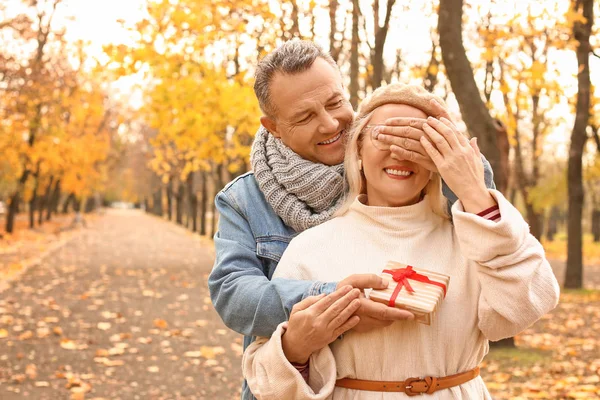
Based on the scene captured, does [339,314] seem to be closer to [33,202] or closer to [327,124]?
[327,124]

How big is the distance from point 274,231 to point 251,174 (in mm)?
352

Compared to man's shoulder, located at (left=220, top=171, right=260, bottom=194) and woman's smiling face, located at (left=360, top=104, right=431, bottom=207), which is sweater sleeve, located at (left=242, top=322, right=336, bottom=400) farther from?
man's shoulder, located at (left=220, top=171, right=260, bottom=194)

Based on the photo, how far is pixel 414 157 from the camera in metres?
2.01

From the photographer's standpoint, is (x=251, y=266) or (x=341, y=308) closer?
(x=341, y=308)

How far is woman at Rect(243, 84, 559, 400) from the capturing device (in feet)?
6.22

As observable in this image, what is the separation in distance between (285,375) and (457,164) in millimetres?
814

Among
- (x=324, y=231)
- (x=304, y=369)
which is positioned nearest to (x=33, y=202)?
(x=324, y=231)

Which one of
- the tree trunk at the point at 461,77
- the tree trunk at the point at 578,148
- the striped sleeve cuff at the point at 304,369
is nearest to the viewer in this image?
the striped sleeve cuff at the point at 304,369

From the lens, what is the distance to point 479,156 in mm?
2029

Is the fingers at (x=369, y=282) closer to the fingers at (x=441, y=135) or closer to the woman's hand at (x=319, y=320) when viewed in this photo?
the woman's hand at (x=319, y=320)

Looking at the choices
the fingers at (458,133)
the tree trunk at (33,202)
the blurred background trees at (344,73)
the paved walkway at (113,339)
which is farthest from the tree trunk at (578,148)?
the tree trunk at (33,202)

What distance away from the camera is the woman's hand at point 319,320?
193cm

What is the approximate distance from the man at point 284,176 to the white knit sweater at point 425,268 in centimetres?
19

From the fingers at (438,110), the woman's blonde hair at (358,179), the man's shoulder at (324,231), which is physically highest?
the fingers at (438,110)
